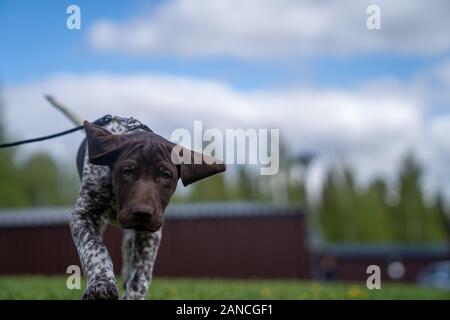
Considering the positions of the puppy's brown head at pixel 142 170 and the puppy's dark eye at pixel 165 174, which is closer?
the puppy's brown head at pixel 142 170

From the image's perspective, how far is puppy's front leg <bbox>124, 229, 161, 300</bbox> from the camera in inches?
225

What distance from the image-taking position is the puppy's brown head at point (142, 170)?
4.34m

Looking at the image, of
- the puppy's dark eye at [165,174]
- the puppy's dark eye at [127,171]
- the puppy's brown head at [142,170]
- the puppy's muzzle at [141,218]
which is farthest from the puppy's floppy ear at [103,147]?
the puppy's muzzle at [141,218]

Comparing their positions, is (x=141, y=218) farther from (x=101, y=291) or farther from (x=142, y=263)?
(x=142, y=263)

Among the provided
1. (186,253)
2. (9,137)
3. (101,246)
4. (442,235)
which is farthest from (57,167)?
(101,246)

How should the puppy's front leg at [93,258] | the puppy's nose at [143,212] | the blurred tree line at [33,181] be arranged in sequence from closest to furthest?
the puppy's nose at [143,212]
the puppy's front leg at [93,258]
the blurred tree line at [33,181]

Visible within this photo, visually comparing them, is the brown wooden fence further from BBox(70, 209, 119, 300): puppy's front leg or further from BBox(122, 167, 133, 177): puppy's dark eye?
BBox(122, 167, 133, 177): puppy's dark eye

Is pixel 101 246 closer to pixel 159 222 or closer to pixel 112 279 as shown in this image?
pixel 112 279

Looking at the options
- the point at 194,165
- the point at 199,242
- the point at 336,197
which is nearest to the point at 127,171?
the point at 194,165

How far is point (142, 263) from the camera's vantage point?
579 centimetres

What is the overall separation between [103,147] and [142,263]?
4.73ft

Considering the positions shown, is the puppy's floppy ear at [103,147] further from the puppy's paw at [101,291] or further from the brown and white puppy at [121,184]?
the puppy's paw at [101,291]
